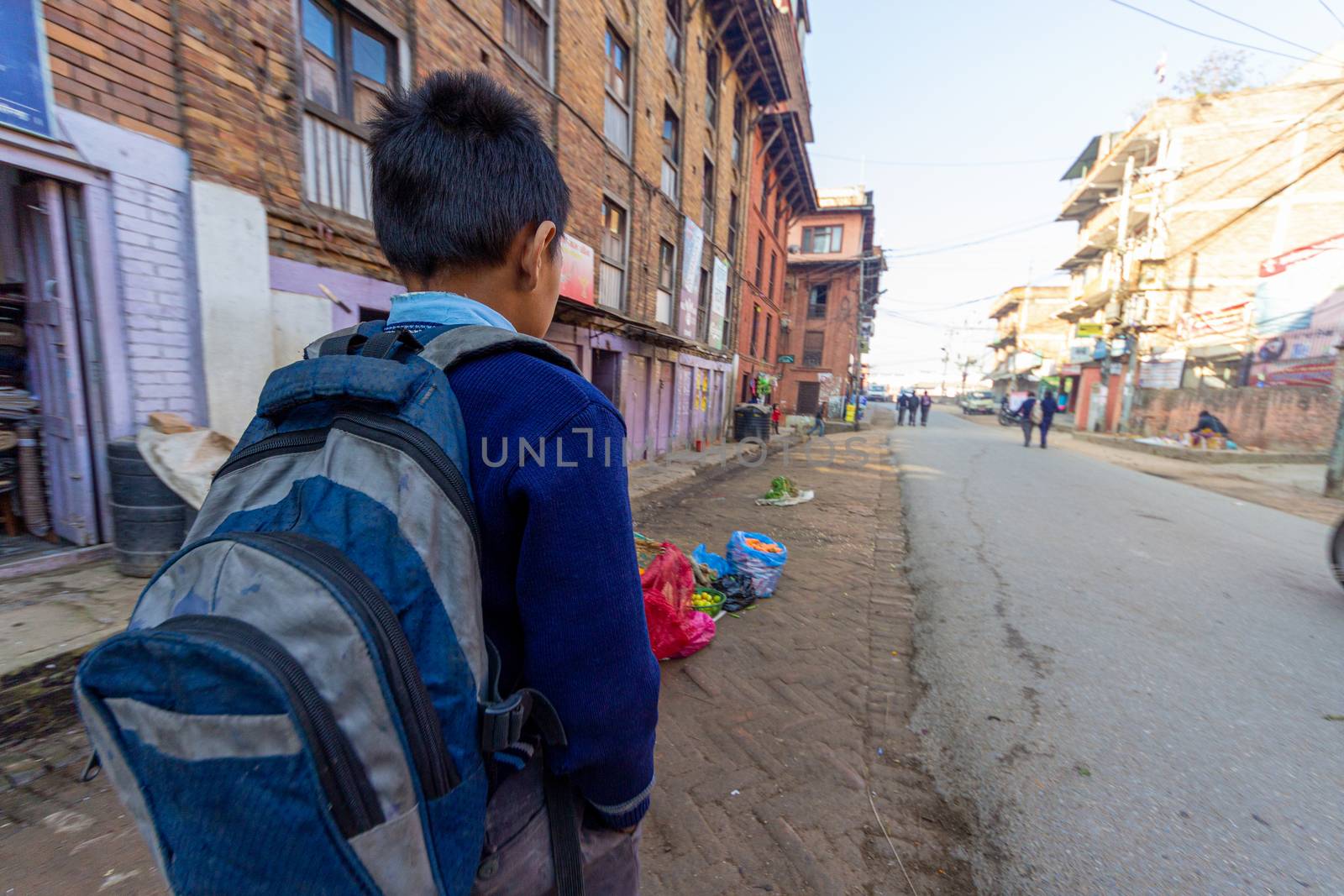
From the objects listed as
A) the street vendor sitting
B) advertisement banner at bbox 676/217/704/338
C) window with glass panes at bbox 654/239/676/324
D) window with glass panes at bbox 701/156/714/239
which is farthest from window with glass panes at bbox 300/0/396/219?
the street vendor sitting

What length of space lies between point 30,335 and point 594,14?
29.5 ft

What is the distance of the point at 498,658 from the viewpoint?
865 mm

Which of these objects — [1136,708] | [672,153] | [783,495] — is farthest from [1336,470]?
[672,153]

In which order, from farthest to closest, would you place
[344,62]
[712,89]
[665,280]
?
[712,89] → [665,280] → [344,62]

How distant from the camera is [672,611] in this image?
3271 mm

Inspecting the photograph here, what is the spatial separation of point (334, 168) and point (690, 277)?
9.60 meters

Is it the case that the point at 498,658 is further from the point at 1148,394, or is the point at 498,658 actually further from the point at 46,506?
the point at 1148,394

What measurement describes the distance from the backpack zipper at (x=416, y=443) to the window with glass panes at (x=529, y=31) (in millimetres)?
8580

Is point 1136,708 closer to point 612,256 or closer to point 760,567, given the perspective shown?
point 760,567

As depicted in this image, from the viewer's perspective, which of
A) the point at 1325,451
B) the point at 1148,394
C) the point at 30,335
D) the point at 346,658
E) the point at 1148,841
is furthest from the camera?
the point at 1148,394

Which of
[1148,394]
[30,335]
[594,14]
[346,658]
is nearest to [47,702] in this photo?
A: [30,335]

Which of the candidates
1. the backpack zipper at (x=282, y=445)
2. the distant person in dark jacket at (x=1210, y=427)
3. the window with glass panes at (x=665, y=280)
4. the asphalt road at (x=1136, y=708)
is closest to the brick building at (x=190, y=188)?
the backpack zipper at (x=282, y=445)

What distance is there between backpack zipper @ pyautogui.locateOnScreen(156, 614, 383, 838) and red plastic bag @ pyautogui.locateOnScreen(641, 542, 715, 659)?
8.13 feet

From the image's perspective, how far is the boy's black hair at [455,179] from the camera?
1027mm
